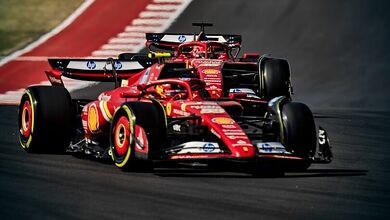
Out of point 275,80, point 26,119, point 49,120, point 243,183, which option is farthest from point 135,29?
point 243,183

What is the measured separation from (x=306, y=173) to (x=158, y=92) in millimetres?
2949

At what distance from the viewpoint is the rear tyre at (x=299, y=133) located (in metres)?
12.3

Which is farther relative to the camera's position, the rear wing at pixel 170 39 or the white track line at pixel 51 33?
the white track line at pixel 51 33

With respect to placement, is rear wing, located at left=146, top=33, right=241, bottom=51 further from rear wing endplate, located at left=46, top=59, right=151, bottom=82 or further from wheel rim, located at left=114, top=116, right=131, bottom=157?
wheel rim, located at left=114, top=116, right=131, bottom=157

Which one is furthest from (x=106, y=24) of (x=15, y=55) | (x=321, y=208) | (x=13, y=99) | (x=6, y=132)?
(x=321, y=208)

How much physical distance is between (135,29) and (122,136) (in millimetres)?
18766

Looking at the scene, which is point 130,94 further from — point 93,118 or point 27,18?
point 27,18

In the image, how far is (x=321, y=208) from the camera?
9.59 meters

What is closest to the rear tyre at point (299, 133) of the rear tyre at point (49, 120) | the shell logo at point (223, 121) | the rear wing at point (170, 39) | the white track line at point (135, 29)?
the shell logo at point (223, 121)

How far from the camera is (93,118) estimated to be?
1382 cm

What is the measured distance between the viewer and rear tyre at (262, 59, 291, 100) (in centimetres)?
1741

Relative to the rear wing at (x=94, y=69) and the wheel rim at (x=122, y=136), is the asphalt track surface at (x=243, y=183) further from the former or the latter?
the rear wing at (x=94, y=69)

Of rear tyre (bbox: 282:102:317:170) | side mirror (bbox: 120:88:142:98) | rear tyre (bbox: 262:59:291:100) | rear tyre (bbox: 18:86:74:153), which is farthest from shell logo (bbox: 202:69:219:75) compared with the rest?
rear tyre (bbox: 282:102:317:170)

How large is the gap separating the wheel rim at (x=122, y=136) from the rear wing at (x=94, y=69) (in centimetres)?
349
